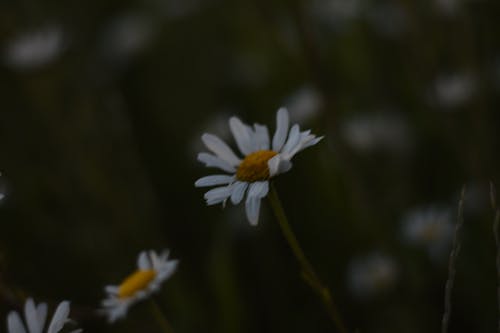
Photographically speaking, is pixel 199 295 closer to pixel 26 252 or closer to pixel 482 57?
pixel 26 252

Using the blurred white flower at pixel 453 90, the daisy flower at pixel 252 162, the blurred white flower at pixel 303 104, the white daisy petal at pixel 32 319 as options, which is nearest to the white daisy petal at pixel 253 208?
the daisy flower at pixel 252 162

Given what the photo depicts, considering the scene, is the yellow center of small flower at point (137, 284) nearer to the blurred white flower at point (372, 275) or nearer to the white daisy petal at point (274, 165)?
the white daisy petal at point (274, 165)

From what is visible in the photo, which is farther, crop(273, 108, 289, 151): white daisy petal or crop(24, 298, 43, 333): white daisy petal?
crop(273, 108, 289, 151): white daisy petal

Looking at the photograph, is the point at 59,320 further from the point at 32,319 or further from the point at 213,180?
the point at 213,180

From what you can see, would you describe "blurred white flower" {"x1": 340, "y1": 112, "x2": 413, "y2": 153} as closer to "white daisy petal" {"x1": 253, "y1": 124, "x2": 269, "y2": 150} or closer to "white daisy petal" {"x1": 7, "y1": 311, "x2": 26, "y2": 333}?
"white daisy petal" {"x1": 253, "y1": 124, "x2": 269, "y2": 150}

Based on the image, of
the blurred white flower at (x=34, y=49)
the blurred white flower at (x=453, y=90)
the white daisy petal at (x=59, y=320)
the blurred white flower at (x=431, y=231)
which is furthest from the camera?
the blurred white flower at (x=34, y=49)

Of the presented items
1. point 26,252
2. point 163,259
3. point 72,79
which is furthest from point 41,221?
point 163,259

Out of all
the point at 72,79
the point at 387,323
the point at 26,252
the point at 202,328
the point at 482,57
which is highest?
the point at 72,79

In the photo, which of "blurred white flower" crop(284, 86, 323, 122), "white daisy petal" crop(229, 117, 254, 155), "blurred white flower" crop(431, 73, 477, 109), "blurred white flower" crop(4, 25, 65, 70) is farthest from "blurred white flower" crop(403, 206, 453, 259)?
"blurred white flower" crop(4, 25, 65, 70)
